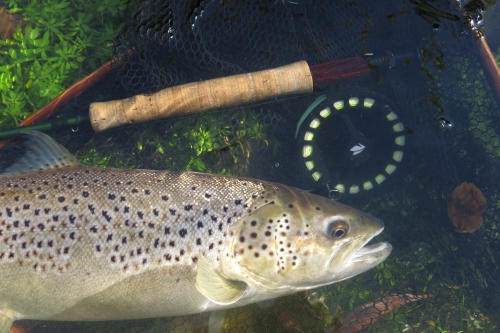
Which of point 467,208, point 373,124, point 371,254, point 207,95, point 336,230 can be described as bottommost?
point 467,208

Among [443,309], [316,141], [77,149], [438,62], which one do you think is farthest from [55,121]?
[443,309]

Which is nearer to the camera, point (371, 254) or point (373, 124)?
point (371, 254)

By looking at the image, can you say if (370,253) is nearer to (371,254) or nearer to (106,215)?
(371,254)

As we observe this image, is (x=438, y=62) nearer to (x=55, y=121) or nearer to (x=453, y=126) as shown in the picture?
(x=453, y=126)

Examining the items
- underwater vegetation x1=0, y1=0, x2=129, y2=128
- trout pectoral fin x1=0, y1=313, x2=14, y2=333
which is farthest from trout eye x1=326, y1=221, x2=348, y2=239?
underwater vegetation x1=0, y1=0, x2=129, y2=128

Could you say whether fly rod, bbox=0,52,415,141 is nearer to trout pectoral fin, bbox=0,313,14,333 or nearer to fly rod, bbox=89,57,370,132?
fly rod, bbox=89,57,370,132

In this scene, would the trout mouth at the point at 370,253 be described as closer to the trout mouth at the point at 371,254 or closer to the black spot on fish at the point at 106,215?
the trout mouth at the point at 371,254

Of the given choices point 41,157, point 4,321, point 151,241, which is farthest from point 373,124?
point 4,321
